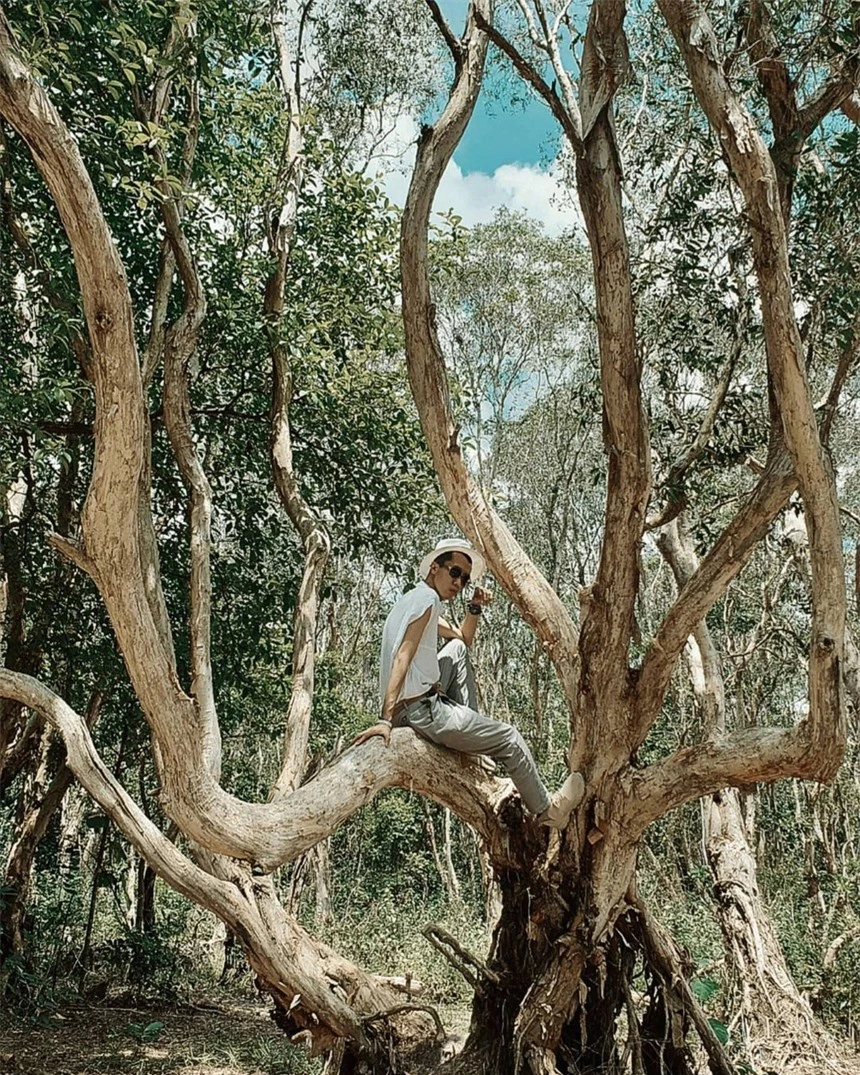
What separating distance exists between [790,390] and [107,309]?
8.37 feet

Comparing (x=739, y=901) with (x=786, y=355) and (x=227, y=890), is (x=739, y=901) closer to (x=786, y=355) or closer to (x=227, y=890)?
(x=227, y=890)

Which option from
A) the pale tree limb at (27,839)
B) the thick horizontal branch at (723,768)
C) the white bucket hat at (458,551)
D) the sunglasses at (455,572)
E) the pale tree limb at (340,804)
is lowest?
the pale tree limb at (27,839)

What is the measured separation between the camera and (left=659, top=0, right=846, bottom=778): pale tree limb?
3.93 metres

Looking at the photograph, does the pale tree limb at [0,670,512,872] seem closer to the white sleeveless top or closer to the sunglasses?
the white sleeveless top

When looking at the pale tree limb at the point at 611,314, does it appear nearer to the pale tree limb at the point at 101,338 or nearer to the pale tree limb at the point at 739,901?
the pale tree limb at the point at 101,338

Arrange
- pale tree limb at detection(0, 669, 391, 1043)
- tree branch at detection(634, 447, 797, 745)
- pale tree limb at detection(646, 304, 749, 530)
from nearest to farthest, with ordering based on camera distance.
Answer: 1. tree branch at detection(634, 447, 797, 745)
2. pale tree limb at detection(0, 669, 391, 1043)
3. pale tree limb at detection(646, 304, 749, 530)

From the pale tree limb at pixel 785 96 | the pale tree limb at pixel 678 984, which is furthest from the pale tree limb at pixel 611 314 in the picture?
the pale tree limb at pixel 678 984

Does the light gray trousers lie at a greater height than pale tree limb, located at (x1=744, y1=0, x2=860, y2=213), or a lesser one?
lesser

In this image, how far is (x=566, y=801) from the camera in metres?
4.81

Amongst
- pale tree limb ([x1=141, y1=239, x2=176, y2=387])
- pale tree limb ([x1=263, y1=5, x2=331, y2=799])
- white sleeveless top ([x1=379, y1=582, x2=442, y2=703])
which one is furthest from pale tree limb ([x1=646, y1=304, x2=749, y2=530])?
pale tree limb ([x1=141, y1=239, x2=176, y2=387])

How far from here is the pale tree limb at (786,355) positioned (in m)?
3.93

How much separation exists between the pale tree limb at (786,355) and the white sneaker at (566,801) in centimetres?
118

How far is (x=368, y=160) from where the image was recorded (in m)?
10.9

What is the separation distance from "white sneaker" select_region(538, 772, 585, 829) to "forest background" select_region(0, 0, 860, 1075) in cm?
11
